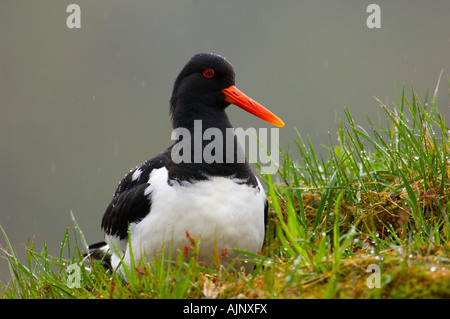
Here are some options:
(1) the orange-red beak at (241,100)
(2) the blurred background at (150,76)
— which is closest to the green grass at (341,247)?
(1) the orange-red beak at (241,100)

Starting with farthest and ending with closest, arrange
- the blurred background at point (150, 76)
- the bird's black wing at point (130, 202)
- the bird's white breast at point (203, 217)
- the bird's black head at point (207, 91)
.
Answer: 1. the blurred background at point (150, 76)
2. the bird's black head at point (207, 91)
3. the bird's black wing at point (130, 202)
4. the bird's white breast at point (203, 217)

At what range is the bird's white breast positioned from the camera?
15.4 feet

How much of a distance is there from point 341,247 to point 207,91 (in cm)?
225

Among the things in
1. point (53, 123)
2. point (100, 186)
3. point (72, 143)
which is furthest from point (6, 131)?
point (100, 186)

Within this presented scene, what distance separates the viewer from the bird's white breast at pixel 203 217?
468 cm

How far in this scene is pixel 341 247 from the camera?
363 cm

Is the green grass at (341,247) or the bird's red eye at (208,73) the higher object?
the bird's red eye at (208,73)

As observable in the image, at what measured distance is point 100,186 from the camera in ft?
126

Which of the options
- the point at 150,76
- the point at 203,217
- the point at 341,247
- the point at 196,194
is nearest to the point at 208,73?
the point at 196,194

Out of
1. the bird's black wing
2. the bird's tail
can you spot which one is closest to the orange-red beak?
the bird's black wing

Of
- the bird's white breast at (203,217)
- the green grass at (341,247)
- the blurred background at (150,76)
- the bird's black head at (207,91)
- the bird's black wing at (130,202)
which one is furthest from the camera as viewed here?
the blurred background at (150,76)

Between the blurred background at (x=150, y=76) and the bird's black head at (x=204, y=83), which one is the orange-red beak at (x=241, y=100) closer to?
the bird's black head at (x=204, y=83)

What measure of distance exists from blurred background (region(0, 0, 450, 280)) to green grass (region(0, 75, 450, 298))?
707 inches
